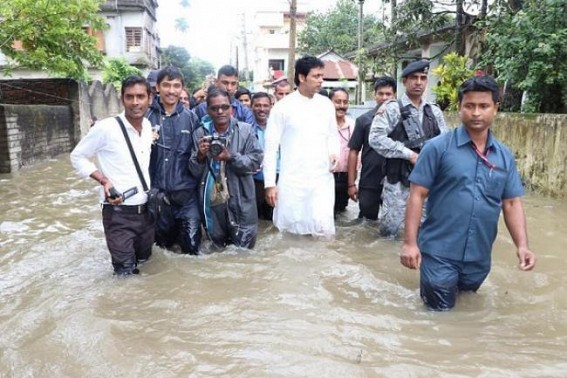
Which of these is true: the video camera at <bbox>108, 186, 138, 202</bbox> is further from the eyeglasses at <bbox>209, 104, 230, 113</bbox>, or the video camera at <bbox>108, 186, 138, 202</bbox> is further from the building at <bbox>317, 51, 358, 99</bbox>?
the building at <bbox>317, 51, 358, 99</bbox>

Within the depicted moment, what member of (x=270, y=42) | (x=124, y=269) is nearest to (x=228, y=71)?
(x=124, y=269)

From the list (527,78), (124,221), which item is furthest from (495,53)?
(124,221)

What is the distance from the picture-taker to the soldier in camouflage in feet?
16.0

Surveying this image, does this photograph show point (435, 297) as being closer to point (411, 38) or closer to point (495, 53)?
point (495, 53)

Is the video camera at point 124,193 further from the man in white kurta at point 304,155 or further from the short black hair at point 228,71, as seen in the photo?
the short black hair at point 228,71

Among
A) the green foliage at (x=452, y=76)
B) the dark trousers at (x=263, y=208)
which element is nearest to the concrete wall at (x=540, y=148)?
the green foliage at (x=452, y=76)

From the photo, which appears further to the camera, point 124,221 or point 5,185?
point 5,185

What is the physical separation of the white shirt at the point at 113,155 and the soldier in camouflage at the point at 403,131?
6.95ft

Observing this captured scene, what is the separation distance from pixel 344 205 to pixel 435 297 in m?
3.15

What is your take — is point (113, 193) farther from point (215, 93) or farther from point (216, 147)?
point (215, 93)

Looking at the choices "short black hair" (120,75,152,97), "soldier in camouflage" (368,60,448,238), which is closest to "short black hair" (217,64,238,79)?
"soldier in camouflage" (368,60,448,238)

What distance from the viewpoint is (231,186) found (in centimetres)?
475

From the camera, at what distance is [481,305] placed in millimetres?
3764

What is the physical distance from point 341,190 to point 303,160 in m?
1.45
